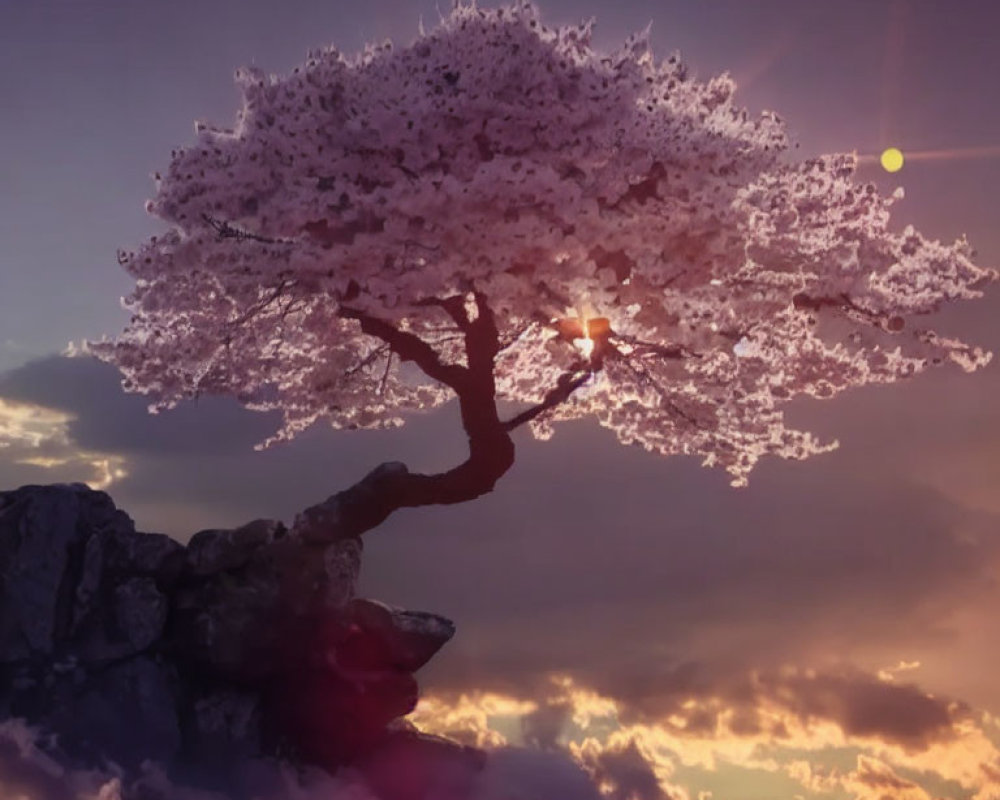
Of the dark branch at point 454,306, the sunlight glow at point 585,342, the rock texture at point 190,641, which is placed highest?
the sunlight glow at point 585,342

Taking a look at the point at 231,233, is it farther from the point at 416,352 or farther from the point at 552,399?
the point at 552,399

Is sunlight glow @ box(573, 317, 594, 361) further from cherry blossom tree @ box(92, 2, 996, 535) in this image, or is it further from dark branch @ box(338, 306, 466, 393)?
dark branch @ box(338, 306, 466, 393)

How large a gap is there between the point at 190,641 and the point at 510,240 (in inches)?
404

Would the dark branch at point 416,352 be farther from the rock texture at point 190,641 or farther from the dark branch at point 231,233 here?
the rock texture at point 190,641

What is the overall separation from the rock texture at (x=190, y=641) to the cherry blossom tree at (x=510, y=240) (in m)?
1.68

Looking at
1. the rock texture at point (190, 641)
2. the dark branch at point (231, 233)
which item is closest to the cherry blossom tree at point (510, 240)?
the dark branch at point (231, 233)

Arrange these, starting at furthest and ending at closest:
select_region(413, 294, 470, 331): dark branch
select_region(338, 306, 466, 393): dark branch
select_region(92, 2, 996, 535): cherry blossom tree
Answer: select_region(338, 306, 466, 393): dark branch
select_region(413, 294, 470, 331): dark branch
select_region(92, 2, 996, 535): cherry blossom tree

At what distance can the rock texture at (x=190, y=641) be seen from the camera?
17.5 metres

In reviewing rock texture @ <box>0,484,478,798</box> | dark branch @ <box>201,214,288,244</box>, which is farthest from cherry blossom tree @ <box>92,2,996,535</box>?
rock texture @ <box>0,484,478,798</box>

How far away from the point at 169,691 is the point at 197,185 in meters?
9.28

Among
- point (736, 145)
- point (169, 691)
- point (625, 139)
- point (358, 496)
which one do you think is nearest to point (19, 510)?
point (169, 691)

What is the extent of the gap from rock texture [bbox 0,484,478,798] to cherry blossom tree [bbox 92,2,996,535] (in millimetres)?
1680

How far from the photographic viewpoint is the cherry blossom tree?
14.2m

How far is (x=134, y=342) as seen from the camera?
65.0 ft
